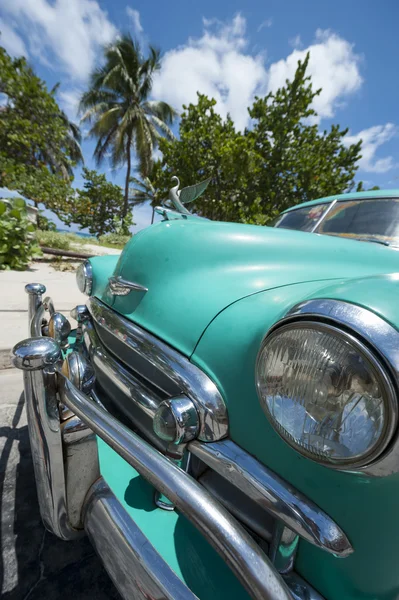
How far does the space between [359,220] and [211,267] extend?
4.54 ft

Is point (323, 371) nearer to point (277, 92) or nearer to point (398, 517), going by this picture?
point (398, 517)

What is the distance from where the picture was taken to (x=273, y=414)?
0.71 m

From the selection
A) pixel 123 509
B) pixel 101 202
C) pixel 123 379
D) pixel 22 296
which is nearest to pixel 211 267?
pixel 123 379

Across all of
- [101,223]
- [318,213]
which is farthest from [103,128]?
[318,213]

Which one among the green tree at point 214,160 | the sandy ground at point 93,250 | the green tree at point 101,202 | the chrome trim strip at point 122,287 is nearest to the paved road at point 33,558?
the chrome trim strip at point 122,287

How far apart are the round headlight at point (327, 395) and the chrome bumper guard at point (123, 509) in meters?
0.17

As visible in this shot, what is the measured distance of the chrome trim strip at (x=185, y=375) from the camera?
2.86ft

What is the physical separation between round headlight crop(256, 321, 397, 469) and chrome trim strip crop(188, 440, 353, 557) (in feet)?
0.45

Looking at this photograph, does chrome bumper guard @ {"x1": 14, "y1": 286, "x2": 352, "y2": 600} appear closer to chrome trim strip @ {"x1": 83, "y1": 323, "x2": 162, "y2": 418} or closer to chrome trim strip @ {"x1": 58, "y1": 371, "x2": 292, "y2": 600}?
chrome trim strip @ {"x1": 58, "y1": 371, "x2": 292, "y2": 600}

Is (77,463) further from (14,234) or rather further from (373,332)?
(14,234)

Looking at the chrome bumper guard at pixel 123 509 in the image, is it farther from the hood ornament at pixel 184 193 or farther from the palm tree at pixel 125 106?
the palm tree at pixel 125 106

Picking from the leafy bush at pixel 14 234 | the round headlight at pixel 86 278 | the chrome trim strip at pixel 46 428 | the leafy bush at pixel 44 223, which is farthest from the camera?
the leafy bush at pixel 44 223

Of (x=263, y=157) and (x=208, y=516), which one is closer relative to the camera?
(x=208, y=516)

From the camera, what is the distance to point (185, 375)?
3.14 feet
